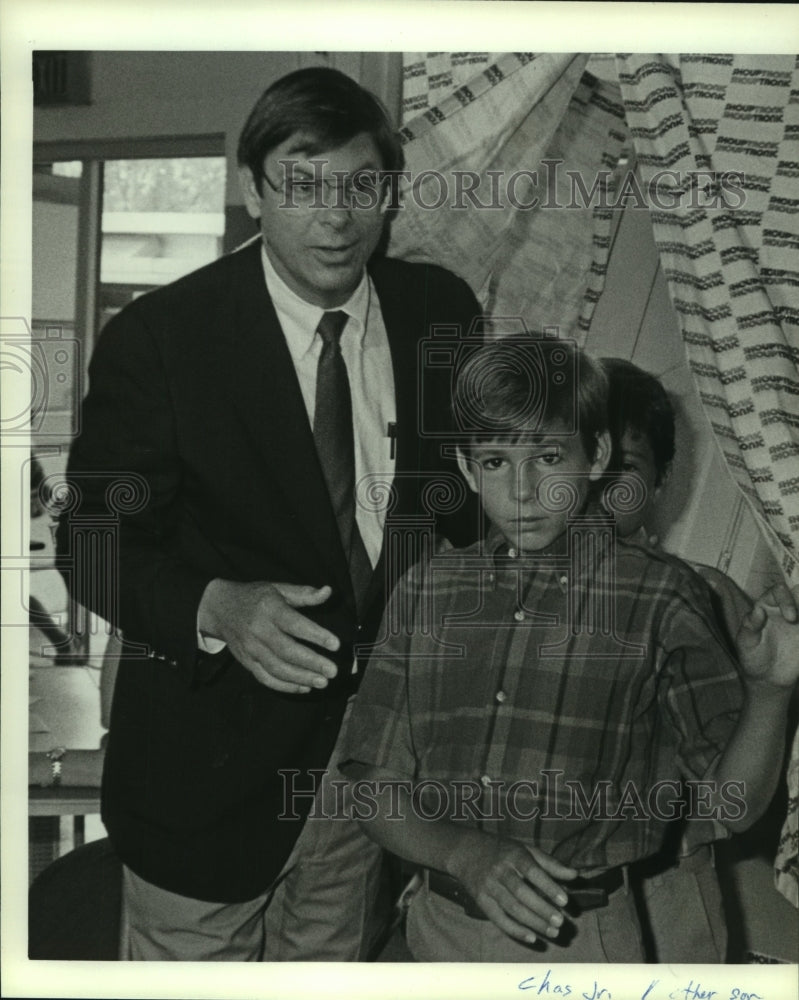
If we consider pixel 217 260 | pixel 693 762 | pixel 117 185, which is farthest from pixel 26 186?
pixel 693 762

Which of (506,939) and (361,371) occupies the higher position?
(361,371)

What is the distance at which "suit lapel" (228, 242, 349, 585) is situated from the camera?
133cm

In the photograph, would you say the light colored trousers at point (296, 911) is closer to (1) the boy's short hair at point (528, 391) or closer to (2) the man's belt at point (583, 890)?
(2) the man's belt at point (583, 890)

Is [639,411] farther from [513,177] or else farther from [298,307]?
[298,307]

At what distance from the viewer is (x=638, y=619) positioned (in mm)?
1326

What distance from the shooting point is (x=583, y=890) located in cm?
131

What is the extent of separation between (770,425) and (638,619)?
0.27 meters

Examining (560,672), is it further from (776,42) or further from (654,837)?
(776,42)

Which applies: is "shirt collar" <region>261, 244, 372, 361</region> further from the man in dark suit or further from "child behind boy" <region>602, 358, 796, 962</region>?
"child behind boy" <region>602, 358, 796, 962</region>

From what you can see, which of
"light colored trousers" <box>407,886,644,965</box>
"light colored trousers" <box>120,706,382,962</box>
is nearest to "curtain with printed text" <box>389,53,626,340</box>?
"light colored trousers" <box>120,706,382,962</box>

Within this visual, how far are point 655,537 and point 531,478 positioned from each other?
0.16 meters

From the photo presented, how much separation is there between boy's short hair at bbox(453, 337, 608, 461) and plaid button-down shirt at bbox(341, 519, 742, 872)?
0.41ft

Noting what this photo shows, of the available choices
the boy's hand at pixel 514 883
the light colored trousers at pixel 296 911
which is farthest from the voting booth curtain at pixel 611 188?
the light colored trousers at pixel 296 911
